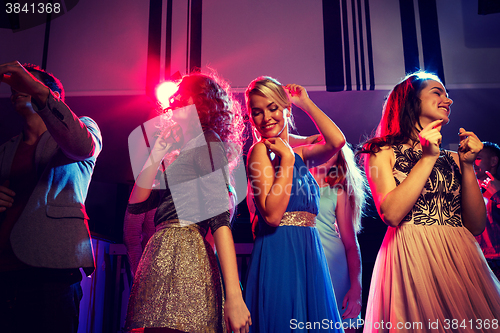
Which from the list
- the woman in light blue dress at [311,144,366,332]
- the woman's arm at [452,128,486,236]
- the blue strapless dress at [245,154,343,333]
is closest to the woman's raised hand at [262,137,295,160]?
the blue strapless dress at [245,154,343,333]

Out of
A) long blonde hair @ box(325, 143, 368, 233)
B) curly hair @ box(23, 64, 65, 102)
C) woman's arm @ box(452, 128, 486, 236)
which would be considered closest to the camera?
woman's arm @ box(452, 128, 486, 236)

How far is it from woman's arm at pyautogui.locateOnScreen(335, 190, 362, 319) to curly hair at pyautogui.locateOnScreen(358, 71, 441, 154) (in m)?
0.62

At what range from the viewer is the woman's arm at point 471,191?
1203 millimetres

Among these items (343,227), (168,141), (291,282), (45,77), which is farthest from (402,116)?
(45,77)

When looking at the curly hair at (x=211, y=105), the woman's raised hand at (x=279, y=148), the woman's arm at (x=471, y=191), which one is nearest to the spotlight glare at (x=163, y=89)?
the curly hair at (x=211, y=105)

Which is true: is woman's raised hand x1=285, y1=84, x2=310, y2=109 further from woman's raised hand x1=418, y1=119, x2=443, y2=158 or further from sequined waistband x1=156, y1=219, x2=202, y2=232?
sequined waistband x1=156, y1=219, x2=202, y2=232

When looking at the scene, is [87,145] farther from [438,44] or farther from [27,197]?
[438,44]

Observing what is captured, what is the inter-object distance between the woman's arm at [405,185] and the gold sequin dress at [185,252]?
59 cm

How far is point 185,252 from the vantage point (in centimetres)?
103

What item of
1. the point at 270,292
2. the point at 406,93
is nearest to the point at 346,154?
the point at 406,93

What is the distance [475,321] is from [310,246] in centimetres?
55

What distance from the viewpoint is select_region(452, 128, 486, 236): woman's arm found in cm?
120

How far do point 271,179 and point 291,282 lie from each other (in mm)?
389

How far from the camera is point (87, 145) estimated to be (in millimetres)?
1193
